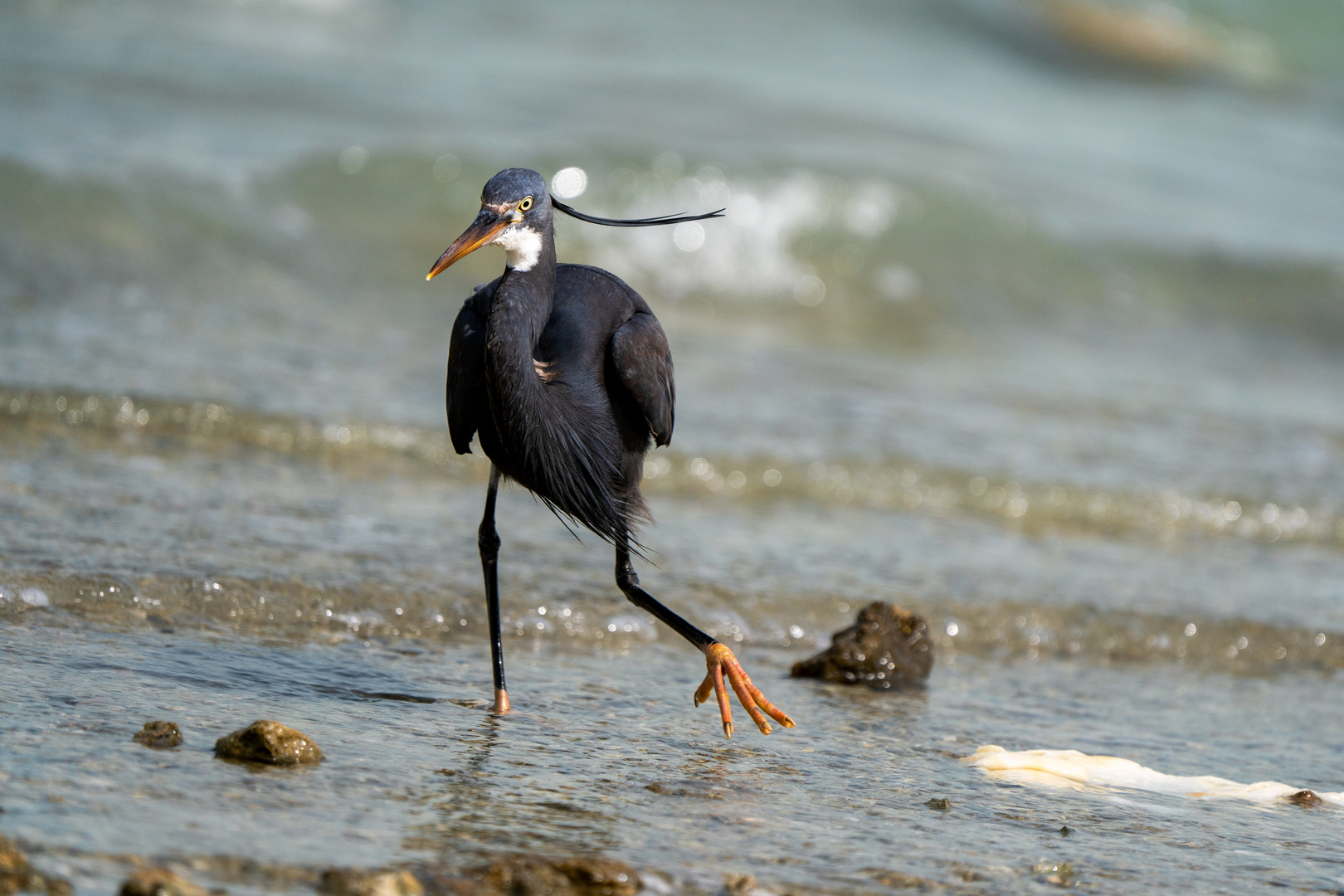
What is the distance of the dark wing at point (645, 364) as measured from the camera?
3.52 meters

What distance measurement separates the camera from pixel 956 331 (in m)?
9.36

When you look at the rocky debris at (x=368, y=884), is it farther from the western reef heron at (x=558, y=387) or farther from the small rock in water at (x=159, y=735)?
the western reef heron at (x=558, y=387)

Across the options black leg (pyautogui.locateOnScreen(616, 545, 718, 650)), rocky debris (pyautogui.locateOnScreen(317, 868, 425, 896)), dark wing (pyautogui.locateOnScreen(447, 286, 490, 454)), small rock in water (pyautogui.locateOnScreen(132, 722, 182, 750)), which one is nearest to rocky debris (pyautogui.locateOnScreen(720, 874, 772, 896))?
rocky debris (pyautogui.locateOnScreen(317, 868, 425, 896))

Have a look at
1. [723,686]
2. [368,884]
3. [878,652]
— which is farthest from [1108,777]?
[368,884]

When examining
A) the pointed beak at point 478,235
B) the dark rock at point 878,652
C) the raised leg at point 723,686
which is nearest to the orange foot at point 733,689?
the raised leg at point 723,686

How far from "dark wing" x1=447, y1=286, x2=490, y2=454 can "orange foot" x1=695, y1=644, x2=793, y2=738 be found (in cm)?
81

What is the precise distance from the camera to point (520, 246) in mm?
3291

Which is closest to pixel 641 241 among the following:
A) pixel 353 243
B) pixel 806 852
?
pixel 353 243

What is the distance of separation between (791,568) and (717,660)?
154cm

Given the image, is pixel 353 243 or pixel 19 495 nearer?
pixel 19 495

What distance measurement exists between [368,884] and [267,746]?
570mm

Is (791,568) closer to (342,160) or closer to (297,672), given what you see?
(297,672)

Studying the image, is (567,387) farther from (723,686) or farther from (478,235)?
(723,686)

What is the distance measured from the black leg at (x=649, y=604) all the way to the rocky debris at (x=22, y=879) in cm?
165
